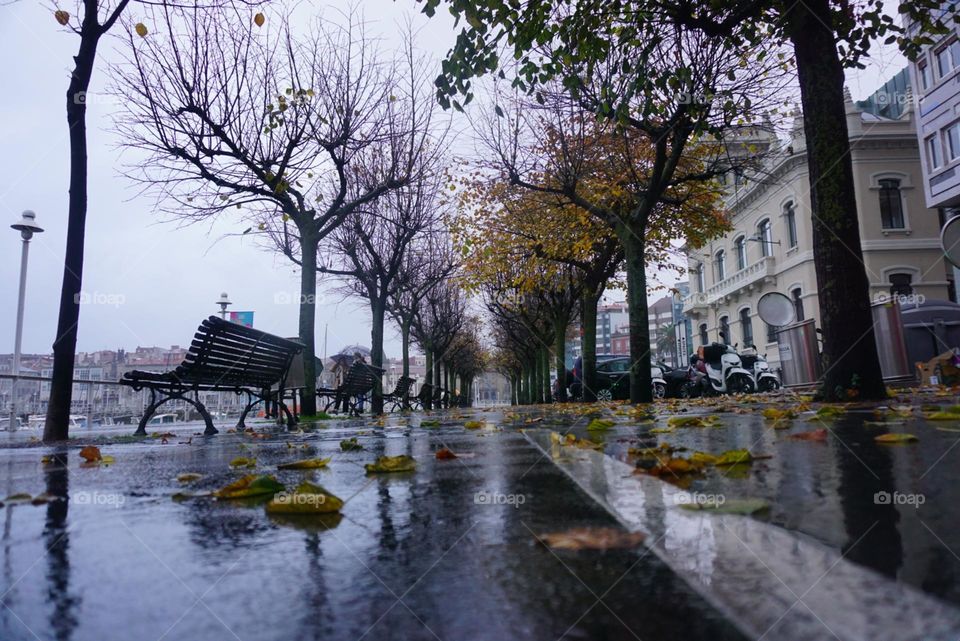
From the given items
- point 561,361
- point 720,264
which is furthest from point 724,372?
point 720,264

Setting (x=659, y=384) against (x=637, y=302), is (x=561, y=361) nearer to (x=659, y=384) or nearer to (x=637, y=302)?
(x=659, y=384)

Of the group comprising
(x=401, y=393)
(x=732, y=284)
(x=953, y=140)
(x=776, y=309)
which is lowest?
(x=401, y=393)

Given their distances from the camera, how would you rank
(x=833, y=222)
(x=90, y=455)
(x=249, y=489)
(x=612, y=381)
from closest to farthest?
1. (x=249, y=489)
2. (x=90, y=455)
3. (x=833, y=222)
4. (x=612, y=381)

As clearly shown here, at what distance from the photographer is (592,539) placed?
1.05 metres

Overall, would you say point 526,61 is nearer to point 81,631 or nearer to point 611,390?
point 81,631

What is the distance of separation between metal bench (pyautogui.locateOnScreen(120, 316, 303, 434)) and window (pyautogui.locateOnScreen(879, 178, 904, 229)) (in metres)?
31.6

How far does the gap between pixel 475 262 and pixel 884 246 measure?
20.8 meters

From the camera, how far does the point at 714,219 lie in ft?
55.8

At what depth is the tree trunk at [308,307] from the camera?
11.3 metres

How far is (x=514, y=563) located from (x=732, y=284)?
1614 inches

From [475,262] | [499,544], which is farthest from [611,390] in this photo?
[499,544]

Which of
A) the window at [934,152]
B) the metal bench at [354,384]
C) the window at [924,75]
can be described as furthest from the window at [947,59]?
the metal bench at [354,384]

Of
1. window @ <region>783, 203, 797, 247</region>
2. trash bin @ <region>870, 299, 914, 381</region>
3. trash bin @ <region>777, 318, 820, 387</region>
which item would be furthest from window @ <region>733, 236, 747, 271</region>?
trash bin @ <region>870, 299, 914, 381</region>

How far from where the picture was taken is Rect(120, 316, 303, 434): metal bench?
6.11 meters
